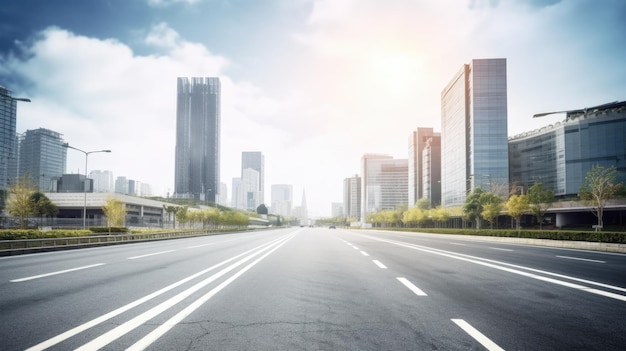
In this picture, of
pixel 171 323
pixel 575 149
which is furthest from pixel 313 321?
pixel 575 149

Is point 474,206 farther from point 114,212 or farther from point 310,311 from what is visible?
point 310,311

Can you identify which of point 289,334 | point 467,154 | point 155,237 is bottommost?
point 155,237

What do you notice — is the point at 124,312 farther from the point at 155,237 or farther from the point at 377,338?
the point at 155,237

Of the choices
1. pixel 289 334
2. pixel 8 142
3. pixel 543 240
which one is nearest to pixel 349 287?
pixel 289 334

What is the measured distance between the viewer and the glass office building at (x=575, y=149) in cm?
8875

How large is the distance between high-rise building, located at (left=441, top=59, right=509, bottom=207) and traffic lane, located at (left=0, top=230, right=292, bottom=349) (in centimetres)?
→ 9705

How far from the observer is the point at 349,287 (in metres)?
7.75

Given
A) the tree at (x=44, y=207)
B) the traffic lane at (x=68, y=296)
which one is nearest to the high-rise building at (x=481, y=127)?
the tree at (x=44, y=207)

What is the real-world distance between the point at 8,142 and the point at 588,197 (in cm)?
14051

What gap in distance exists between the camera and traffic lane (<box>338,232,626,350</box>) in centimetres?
418

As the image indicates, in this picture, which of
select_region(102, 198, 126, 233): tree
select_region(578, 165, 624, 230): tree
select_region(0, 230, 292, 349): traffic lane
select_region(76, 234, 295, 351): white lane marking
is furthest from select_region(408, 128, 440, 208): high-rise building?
select_region(76, 234, 295, 351): white lane marking

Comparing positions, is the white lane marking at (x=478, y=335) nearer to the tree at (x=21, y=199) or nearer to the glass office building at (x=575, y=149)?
the tree at (x=21, y=199)

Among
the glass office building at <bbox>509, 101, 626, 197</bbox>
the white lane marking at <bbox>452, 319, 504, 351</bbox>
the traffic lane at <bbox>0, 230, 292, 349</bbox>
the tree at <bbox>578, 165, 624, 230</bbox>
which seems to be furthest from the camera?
the glass office building at <bbox>509, 101, 626, 197</bbox>

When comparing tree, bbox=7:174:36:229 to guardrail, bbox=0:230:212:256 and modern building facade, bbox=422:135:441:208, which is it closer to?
guardrail, bbox=0:230:212:256
